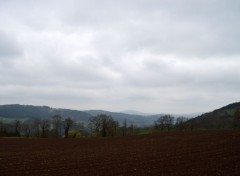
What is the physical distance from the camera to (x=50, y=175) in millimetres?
20781

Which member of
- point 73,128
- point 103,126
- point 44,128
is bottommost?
point 73,128

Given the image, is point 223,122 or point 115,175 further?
point 223,122

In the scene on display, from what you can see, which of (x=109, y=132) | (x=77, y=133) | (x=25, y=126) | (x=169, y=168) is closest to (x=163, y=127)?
(x=109, y=132)

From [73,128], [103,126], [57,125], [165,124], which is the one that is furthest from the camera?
[165,124]

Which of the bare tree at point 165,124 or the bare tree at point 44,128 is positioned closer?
the bare tree at point 44,128

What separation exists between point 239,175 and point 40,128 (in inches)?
4343

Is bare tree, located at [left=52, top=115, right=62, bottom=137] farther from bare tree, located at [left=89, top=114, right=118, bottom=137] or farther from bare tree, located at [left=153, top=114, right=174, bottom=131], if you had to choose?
bare tree, located at [left=153, top=114, right=174, bottom=131]

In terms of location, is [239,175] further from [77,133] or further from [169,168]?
[77,133]

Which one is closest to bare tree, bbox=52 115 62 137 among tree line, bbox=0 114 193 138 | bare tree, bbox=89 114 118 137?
tree line, bbox=0 114 193 138

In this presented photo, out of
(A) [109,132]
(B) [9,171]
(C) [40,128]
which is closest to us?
(B) [9,171]

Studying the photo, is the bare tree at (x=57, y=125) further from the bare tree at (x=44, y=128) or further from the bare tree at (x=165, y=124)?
the bare tree at (x=165, y=124)

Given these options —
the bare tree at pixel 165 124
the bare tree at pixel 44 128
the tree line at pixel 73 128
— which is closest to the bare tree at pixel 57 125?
the tree line at pixel 73 128

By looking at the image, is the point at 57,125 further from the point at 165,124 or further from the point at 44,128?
the point at 165,124

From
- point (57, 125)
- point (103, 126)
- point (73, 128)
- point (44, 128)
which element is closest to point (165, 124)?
point (103, 126)
